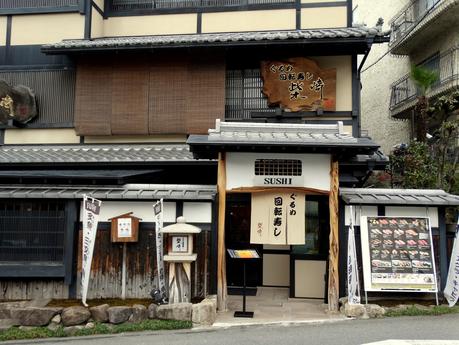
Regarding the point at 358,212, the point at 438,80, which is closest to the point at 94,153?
the point at 358,212

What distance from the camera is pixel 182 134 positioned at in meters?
12.5

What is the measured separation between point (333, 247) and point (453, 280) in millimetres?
2464

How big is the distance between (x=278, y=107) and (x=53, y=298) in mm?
7793

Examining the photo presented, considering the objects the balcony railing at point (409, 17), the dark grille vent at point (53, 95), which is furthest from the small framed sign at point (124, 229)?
the balcony railing at point (409, 17)

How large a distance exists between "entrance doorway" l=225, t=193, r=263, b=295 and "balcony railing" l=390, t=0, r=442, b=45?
493 inches

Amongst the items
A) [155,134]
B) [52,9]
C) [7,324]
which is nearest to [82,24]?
[52,9]

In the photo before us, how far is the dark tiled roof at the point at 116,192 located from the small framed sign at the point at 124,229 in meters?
0.48

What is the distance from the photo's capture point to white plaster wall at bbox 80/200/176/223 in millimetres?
9070

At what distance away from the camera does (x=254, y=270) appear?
11398 millimetres

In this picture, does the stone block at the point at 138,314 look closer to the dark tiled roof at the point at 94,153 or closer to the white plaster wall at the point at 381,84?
the dark tiled roof at the point at 94,153

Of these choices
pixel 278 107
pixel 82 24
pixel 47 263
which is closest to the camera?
pixel 47 263

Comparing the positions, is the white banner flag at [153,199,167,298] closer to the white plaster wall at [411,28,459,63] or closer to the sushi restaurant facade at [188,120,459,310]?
the sushi restaurant facade at [188,120,459,310]

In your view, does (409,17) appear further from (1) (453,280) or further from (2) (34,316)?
(2) (34,316)

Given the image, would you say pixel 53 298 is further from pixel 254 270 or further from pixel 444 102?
pixel 444 102
